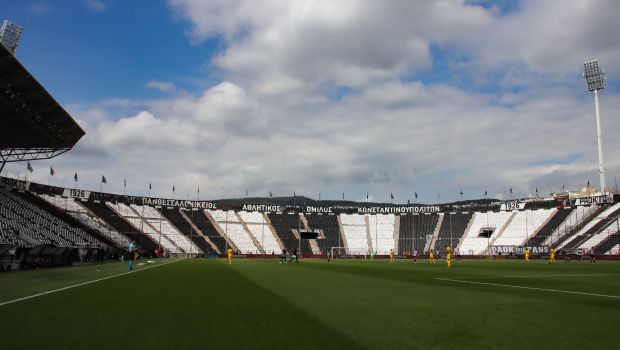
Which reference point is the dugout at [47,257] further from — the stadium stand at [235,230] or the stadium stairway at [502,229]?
the stadium stairway at [502,229]

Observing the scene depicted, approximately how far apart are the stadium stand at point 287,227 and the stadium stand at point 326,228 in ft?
10.1

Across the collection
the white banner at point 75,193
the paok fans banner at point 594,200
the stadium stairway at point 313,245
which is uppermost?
the paok fans banner at point 594,200

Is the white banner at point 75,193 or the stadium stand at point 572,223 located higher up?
the white banner at point 75,193

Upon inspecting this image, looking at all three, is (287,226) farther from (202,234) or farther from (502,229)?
(502,229)

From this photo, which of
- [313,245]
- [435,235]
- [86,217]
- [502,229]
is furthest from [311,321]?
[435,235]

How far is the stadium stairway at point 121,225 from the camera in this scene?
2783 inches

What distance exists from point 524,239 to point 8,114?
75.2 metres

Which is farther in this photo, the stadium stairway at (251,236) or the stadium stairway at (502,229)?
the stadium stairway at (251,236)

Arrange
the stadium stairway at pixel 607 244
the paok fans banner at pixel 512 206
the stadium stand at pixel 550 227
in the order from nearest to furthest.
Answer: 1. the stadium stairway at pixel 607 244
2. the stadium stand at pixel 550 227
3. the paok fans banner at pixel 512 206

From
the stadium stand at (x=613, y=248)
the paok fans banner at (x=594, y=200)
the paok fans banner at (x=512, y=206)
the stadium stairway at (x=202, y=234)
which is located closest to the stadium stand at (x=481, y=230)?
the paok fans banner at (x=512, y=206)

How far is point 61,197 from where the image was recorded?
6862 cm

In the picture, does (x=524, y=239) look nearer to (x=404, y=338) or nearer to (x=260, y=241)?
(x=260, y=241)

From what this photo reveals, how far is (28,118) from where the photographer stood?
29797mm

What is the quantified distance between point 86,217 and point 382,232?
5503 cm
